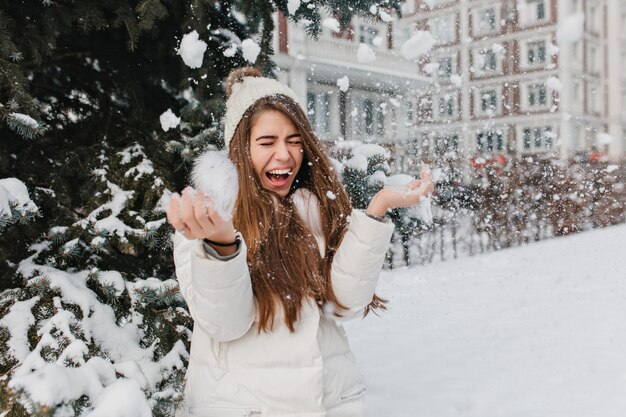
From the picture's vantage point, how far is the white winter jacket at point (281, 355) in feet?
5.25

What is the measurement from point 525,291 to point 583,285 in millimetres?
625

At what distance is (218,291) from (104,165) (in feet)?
4.13

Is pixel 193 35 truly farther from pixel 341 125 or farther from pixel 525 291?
pixel 525 291

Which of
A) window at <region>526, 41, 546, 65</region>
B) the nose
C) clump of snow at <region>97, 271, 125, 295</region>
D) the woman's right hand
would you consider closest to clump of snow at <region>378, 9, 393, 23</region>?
the nose

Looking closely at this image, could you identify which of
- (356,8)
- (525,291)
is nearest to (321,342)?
(356,8)

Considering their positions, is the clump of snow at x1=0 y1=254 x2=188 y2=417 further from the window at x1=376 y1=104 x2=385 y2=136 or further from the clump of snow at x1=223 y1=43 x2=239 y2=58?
the window at x1=376 y1=104 x2=385 y2=136

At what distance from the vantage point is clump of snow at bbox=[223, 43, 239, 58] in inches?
101

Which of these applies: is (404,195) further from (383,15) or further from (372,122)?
(372,122)

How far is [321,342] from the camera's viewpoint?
1.70m

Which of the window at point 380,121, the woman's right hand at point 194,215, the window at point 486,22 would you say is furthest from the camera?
the window at point 486,22

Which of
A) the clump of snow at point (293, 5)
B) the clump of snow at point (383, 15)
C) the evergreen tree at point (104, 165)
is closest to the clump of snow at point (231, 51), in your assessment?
the evergreen tree at point (104, 165)

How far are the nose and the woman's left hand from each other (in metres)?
0.30

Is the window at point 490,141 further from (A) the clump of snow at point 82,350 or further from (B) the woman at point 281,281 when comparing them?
(A) the clump of snow at point 82,350

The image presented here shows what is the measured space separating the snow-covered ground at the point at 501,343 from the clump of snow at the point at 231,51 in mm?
1965
